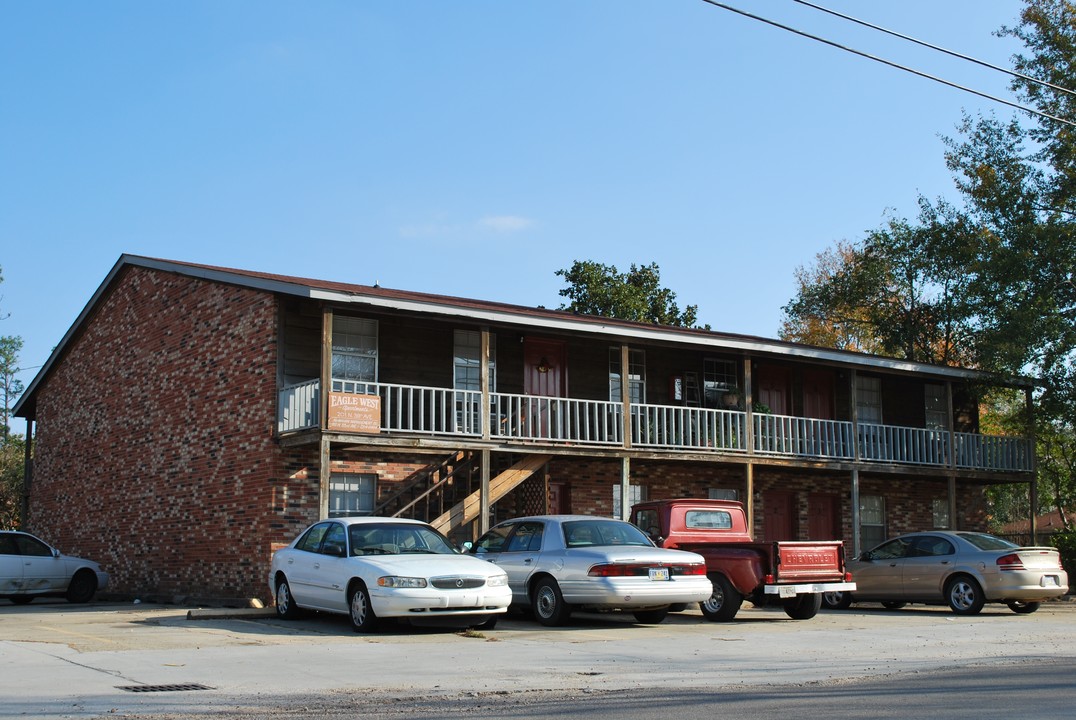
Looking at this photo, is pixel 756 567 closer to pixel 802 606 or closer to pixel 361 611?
pixel 802 606

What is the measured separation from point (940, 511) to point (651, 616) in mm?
16817

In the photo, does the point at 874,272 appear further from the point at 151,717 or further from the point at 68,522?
the point at 151,717

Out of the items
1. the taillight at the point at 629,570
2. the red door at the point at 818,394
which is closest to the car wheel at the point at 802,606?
the taillight at the point at 629,570

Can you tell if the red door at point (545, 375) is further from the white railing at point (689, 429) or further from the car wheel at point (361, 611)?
the car wheel at point (361, 611)

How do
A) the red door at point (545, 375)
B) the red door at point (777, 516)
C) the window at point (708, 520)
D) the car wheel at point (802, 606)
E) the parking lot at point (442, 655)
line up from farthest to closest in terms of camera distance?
1. the red door at point (777, 516)
2. the red door at point (545, 375)
3. the window at point (708, 520)
4. the car wheel at point (802, 606)
5. the parking lot at point (442, 655)

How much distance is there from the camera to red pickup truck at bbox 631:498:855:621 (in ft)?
55.0

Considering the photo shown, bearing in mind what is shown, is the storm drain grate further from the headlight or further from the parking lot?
the headlight

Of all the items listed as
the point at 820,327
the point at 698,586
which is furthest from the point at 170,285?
the point at 820,327

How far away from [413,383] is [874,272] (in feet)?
71.7

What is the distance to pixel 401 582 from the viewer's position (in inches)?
567

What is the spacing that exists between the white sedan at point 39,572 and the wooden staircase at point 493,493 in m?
7.40

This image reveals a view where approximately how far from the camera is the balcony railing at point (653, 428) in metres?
21.0

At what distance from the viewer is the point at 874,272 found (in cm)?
3988

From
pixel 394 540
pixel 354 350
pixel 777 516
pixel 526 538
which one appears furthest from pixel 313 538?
pixel 777 516
